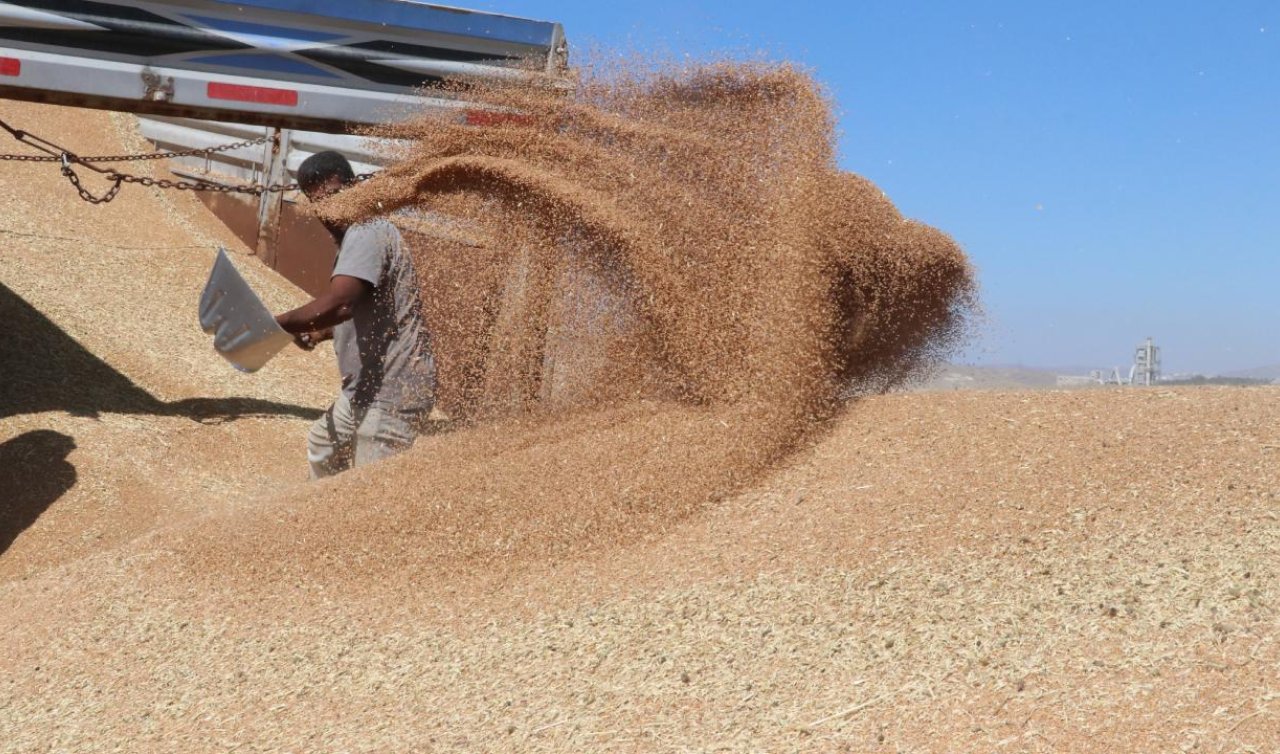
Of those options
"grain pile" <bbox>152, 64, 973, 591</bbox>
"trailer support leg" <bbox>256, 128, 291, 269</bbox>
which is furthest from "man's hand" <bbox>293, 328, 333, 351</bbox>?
"trailer support leg" <bbox>256, 128, 291, 269</bbox>

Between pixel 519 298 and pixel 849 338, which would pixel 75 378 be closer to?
pixel 519 298

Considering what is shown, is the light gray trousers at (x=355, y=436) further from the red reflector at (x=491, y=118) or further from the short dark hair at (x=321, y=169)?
the red reflector at (x=491, y=118)

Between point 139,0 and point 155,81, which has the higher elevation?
point 139,0

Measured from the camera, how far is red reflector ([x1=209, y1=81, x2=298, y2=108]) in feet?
18.5

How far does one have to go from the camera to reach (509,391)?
184 inches

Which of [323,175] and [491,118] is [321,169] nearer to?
[323,175]

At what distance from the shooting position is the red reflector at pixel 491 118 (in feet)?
15.8

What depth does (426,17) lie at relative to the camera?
18.6 feet

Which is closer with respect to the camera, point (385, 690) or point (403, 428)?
point (385, 690)

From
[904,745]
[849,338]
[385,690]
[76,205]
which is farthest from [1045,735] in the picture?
[76,205]

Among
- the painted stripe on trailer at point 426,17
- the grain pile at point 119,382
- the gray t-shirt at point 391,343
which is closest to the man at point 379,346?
the gray t-shirt at point 391,343

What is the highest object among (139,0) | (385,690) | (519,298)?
(139,0)

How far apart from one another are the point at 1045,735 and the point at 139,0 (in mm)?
5129

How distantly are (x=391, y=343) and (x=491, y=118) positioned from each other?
1.01 metres
